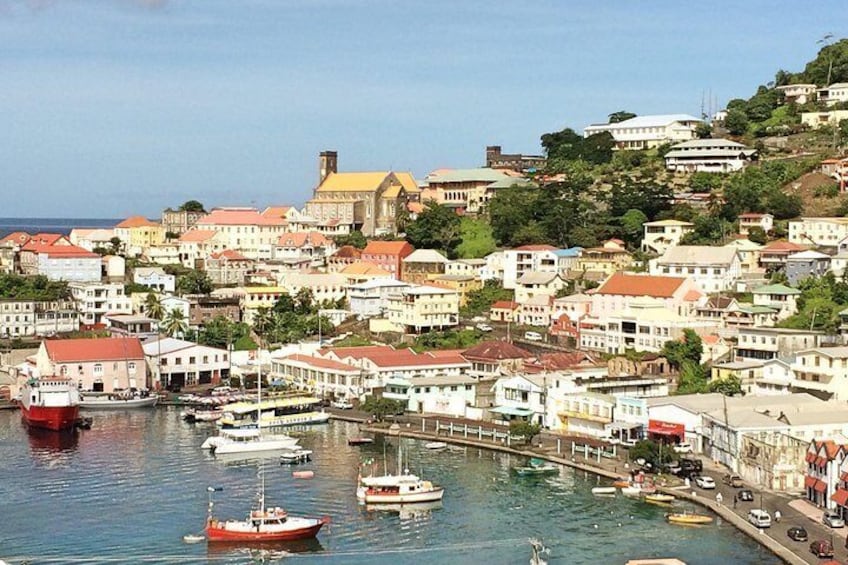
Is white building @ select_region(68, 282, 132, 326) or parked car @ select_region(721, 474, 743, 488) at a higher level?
white building @ select_region(68, 282, 132, 326)

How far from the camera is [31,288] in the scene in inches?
2162

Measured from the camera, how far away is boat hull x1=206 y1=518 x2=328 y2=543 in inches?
1029

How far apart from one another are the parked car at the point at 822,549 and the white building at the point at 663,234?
30.0 meters

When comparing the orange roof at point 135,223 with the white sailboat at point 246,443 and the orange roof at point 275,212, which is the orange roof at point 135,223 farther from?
the white sailboat at point 246,443

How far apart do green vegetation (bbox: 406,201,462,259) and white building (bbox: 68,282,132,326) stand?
14.2m

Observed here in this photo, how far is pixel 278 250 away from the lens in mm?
63344

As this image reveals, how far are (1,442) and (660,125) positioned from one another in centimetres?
4200

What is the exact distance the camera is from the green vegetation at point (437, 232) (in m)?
60.6

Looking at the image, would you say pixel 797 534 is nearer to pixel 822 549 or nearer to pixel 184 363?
pixel 822 549

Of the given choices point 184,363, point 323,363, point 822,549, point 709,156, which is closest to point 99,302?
point 184,363

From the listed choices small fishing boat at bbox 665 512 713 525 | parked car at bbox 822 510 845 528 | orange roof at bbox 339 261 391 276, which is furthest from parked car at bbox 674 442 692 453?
orange roof at bbox 339 261 391 276

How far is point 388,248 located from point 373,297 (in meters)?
7.07

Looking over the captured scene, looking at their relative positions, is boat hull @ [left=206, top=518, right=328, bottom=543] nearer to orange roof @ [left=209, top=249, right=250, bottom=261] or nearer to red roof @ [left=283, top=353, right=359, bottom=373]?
red roof @ [left=283, top=353, right=359, bottom=373]

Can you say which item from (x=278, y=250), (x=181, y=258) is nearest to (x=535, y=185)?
(x=278, y=250)
